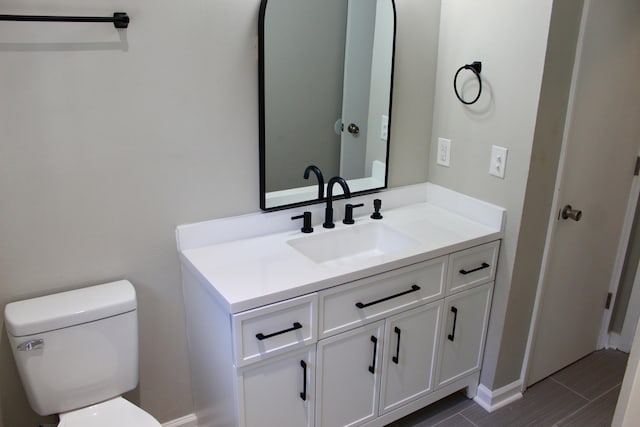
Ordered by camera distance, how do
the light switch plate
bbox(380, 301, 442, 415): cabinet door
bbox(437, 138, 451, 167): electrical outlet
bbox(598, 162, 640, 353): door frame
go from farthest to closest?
bbox(598, 162, 640, 353): door frame → bbox(437, 138, 451, 167): electrical outlet → the light switch plate → bbox(380, 301, 442, 415): cabinet door

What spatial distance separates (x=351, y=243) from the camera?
2.19 meters

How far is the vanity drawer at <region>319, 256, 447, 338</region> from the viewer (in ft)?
5.84

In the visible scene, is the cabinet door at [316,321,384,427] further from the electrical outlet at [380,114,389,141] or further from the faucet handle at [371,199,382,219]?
the electrical outlet at [380,114,389,141]

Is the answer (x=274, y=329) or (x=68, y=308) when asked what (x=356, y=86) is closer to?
(x=274, y=329)

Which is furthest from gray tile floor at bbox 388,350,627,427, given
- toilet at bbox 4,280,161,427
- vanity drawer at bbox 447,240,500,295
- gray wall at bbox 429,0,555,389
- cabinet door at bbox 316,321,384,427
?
toilet at bbox 4,280,161,427

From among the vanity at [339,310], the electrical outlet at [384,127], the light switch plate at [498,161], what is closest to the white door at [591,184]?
the light switch plate at [498,161]

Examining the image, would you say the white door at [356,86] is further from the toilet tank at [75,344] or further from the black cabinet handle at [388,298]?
the toilet tank at [75,344]

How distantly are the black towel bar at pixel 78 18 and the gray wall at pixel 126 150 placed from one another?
30 millimetres

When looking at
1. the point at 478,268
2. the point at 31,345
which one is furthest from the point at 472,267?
the point at 31,345

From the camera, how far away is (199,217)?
1932 mm

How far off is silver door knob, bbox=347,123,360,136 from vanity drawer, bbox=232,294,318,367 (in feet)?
2.66

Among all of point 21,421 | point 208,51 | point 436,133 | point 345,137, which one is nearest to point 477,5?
point 436,133

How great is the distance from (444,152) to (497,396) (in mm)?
1189

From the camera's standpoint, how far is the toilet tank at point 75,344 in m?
1.59
